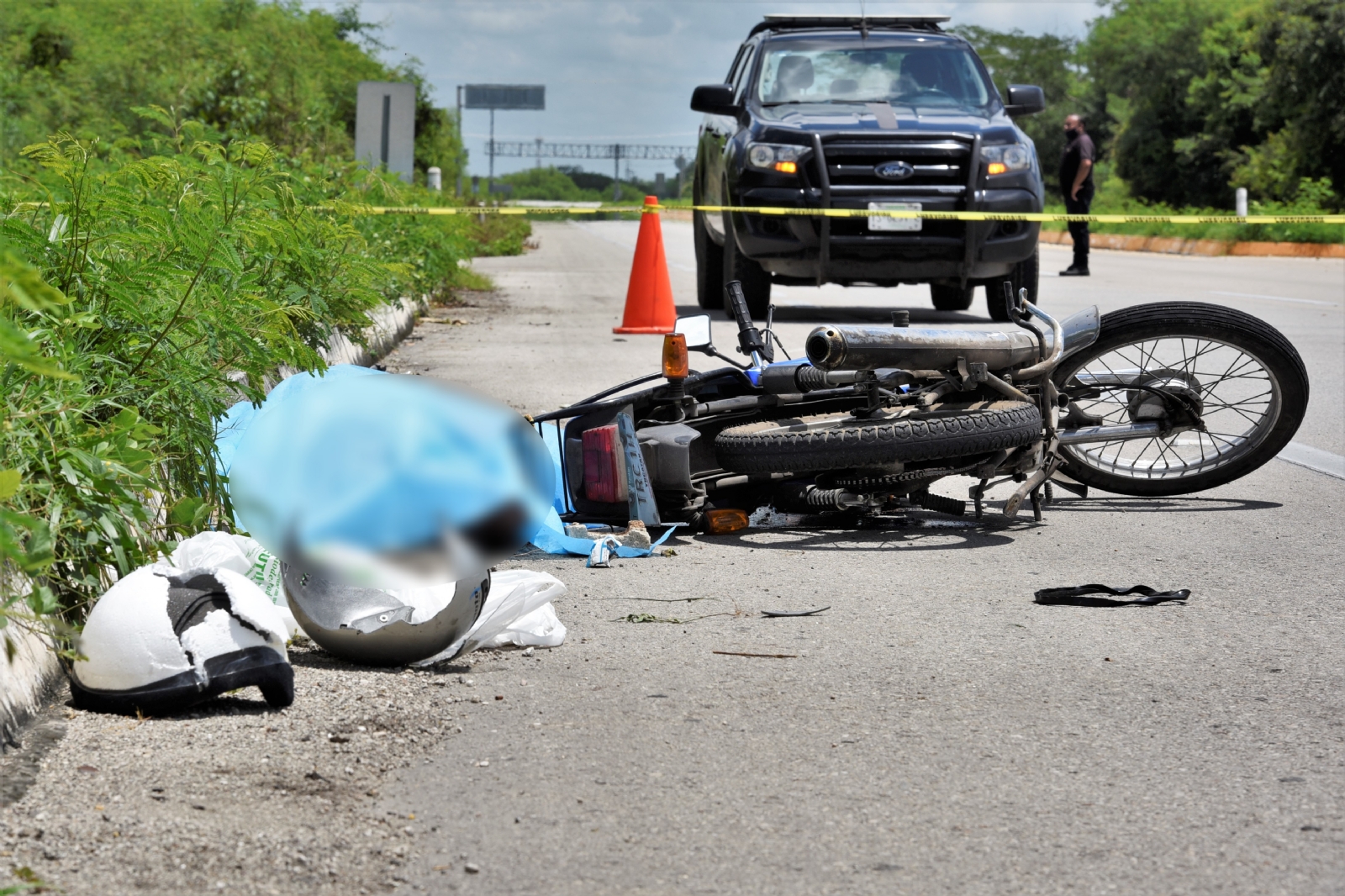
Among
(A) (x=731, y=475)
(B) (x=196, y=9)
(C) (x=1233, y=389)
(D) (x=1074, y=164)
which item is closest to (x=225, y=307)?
(A) (x=731, y=475)

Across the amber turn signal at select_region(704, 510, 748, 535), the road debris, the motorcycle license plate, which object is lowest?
the road debris

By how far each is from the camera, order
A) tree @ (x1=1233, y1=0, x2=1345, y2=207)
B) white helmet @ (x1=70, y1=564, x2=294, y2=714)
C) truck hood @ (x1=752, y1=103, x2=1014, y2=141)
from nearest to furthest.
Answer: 1. white helmet @ (x1=70, y1=564, x2=294, y2=714)
2. truck hood @ (x1=752, y1=103, x2=1014, y2=141)
3. tree @ (x1=1233, y1=0, x2=1345, y2=207)

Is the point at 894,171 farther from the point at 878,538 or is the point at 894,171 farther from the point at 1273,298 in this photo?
the point at 878,538

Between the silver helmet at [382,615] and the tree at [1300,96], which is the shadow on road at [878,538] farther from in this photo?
the tree at [1300,96]

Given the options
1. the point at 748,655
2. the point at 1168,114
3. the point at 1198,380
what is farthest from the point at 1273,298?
the point at 1168,114

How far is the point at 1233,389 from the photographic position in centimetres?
593

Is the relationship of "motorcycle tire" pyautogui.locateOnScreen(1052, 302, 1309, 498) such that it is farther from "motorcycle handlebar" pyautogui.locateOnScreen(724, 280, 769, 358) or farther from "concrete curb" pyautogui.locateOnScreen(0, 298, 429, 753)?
"concrete curb" pyautogui.locateOnScreen(0, 298, 429, 753)

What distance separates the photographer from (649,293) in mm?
12430

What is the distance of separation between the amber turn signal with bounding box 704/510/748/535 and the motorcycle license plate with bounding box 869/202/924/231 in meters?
6.59

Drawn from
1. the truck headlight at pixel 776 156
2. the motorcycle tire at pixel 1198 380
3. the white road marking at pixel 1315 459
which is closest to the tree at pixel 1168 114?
the truck headlight at pixel 776 156

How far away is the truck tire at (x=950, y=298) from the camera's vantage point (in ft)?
45.9

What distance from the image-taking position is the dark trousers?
63.9ft

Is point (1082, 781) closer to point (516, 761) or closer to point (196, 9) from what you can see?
point (516, 761)

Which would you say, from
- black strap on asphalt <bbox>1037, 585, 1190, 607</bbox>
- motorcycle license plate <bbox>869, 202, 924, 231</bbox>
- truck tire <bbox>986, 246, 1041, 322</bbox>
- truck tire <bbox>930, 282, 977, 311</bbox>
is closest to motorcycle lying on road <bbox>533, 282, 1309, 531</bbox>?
black strap on asphalt <bbox>1037, 585, 1190, 607</bbox>
